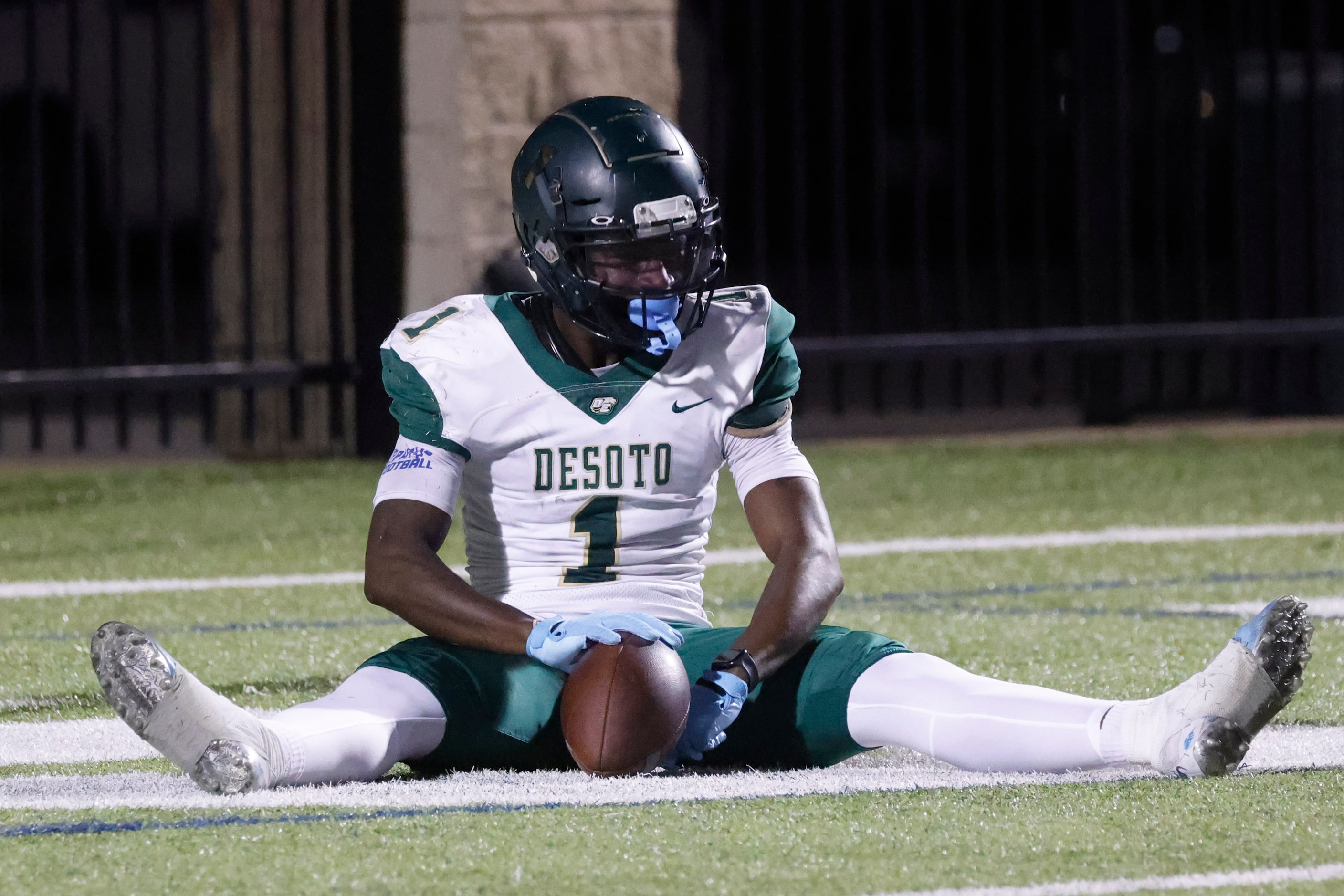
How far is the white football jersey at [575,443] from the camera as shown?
387 cm

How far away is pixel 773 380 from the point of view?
4035mm

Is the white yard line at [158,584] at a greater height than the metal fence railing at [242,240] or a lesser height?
lesser

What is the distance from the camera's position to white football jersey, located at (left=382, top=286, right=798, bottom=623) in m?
3.87

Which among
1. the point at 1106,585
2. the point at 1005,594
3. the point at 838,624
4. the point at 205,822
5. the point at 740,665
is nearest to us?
the point at 205,822

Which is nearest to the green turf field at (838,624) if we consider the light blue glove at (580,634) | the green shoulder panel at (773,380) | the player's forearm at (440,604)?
the light blue glove at (580,634)

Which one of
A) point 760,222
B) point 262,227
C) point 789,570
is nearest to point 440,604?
point 789,570

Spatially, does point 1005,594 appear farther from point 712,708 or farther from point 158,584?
point 712,708

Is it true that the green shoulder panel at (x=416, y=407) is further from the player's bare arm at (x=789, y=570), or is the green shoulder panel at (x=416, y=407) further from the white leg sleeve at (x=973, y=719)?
the white leg sleeve at (x=973, y=719)

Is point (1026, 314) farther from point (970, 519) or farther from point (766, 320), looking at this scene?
point (766, 320)

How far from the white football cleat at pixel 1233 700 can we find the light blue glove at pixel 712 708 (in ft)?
2.09

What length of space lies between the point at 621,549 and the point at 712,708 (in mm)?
429

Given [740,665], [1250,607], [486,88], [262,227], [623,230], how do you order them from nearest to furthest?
[740,665]
[623,230]
[1250,607]
[486,88]
[262,227]

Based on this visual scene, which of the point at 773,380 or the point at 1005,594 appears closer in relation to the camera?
the point at 773,380

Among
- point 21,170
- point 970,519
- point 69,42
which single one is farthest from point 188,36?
point 970,519
